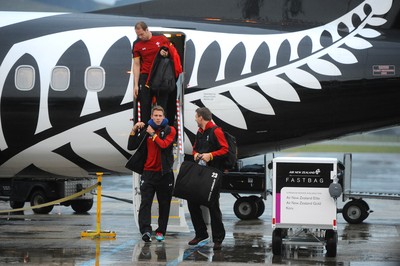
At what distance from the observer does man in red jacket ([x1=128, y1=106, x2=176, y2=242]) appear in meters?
13.3

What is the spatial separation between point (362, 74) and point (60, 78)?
5251 millimetres

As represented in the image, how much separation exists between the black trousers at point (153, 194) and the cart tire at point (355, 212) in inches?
203

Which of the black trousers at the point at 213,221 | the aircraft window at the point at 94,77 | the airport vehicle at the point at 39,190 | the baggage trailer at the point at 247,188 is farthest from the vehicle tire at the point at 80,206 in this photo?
the black trousers at the point at 213,221

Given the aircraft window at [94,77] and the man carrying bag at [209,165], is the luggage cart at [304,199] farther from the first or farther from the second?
the aircraft window at [94,77]

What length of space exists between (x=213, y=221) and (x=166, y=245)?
78 cm

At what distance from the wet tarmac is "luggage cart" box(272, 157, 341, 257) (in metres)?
0.30

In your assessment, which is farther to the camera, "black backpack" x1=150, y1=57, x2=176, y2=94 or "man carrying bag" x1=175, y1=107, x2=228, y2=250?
"black backpack" x1=150, y1=57, x2=176, y2=94

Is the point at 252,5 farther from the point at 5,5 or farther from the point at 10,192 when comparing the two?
the point at 5,5

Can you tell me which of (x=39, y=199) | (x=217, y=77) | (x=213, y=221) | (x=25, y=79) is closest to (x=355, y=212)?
(x=217, y=77)

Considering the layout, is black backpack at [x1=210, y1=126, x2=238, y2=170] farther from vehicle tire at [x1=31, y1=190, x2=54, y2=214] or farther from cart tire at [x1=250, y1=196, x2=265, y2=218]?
Answer: vehicle tire at [x1=31, y1=190, x2=54, y2=214]

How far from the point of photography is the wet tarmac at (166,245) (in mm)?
11773

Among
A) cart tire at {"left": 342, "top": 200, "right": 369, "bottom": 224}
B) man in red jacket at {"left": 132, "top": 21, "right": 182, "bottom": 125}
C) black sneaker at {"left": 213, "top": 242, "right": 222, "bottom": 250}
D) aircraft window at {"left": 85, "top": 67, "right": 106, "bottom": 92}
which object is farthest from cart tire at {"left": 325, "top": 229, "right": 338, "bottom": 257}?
aircraft window at {"left": 85, "top": 67, "right": 106, "bottom": 92}

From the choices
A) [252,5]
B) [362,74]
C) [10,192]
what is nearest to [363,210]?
[362,74]

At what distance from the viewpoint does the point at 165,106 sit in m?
14.6
